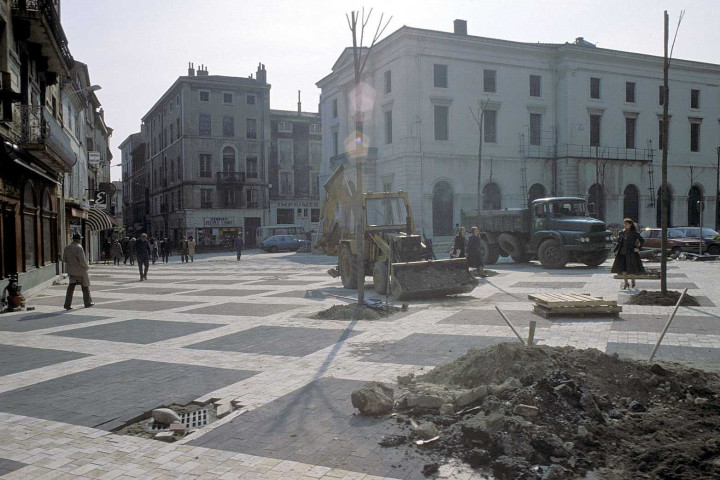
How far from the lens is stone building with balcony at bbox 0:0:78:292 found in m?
14.0

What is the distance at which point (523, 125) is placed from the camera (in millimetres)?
42250

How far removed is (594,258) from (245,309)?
44.9 feet

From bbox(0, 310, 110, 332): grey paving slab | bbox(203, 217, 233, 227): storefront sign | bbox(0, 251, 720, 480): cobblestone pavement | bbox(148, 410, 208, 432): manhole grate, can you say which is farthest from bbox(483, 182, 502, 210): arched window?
bbox(148, 410, 208, 432): manhole grate

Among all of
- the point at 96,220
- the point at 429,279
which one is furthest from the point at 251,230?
the point at 429,279

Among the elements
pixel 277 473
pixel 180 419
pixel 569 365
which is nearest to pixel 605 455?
pixel 569 365

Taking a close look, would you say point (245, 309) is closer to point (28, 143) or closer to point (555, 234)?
point (28, 143)

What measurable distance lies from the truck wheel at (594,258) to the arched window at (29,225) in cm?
1810

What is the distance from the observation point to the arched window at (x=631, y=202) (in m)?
45.3

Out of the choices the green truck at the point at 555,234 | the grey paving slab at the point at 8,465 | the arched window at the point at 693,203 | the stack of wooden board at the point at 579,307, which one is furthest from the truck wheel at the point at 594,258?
the arched window at the point at 693,203

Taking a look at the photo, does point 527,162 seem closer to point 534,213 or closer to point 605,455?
point 534,213

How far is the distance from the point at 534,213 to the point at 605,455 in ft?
60.4

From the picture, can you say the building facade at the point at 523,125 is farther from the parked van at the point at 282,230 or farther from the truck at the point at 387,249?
the truck at the point at 387,249

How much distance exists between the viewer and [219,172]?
55.7m

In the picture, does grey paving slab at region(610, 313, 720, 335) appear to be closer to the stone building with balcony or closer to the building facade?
the stone building with balcony
